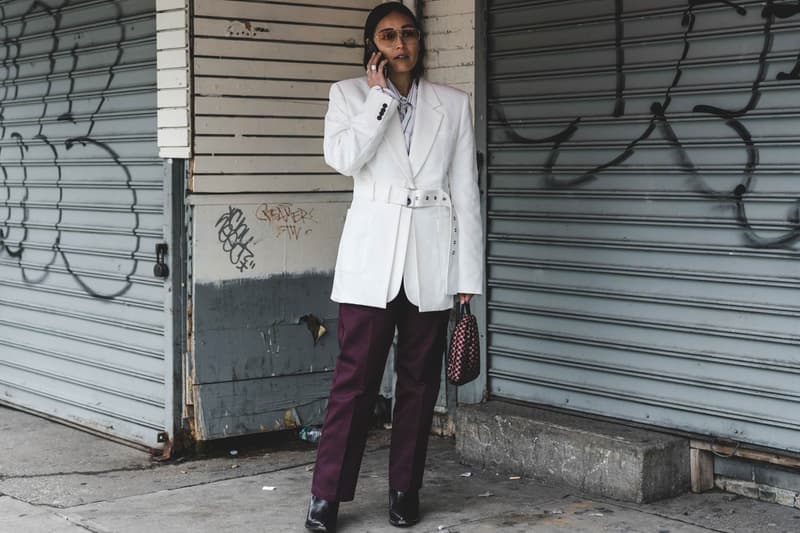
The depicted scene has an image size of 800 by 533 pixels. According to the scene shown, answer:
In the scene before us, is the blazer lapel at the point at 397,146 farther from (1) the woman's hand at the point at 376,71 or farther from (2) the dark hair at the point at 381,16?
(2) the dark hair at the point at 381,16

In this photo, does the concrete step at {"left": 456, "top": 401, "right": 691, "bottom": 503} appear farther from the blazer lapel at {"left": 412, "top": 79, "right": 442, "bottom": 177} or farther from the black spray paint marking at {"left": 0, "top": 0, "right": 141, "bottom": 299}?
the black spray paint marking at {"left": 0, "top": 0, "right": 141, "bottom": 299}

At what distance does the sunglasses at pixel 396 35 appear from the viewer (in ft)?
15.5

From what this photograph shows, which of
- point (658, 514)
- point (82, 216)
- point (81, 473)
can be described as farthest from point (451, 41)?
Result: point (81, 473)

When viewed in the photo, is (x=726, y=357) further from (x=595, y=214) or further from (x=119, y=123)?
(x=119, y=123)

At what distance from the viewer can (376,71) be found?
4.75 meters

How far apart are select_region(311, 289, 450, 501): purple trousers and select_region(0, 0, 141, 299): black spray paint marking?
2404mm

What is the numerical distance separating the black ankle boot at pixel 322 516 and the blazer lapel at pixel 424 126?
1405 mm

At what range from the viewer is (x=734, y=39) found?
5090 mm

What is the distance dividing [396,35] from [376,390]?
146 cm

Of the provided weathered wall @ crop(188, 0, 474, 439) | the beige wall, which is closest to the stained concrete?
weathered wall @ crop(188, 0, 474, 439)

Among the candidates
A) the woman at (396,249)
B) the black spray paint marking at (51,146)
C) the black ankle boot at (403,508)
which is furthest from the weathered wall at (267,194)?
the black ankle boot at (403,508)

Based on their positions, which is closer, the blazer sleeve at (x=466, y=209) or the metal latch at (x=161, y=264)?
the blazer sleeve at (x=466, y=209)

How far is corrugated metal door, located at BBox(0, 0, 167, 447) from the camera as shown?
6.71m

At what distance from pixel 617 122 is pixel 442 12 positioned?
1371 mm
